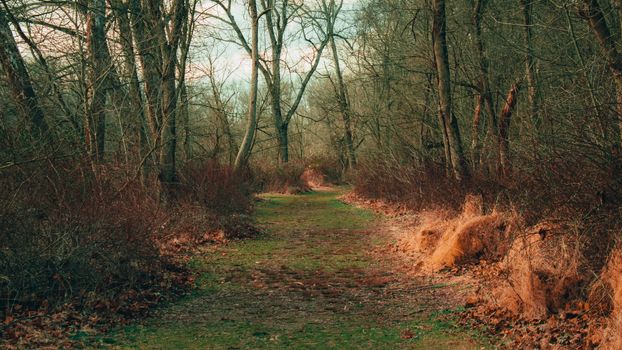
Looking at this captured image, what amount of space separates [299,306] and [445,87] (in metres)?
7.33

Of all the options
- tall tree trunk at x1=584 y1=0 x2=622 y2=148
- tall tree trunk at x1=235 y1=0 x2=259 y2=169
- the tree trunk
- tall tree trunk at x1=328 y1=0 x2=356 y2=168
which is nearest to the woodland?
tall tree trunk at x1=584 y1=0 x2=622 y2=148

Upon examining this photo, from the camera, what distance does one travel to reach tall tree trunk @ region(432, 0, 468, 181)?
13328mm

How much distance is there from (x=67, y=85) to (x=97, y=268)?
4793 mm

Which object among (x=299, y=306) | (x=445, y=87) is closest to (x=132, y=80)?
(x=445, y=87)

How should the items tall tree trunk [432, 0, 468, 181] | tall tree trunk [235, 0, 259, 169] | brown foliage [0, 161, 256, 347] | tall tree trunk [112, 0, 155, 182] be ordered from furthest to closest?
tall tree trunk [235, 0, 259, 169]
tall tree trunk [432, 0, 468, 181]
tall tree trunk [112, 0, 155, 182]
brown foliage [0, 161, 256, 347]

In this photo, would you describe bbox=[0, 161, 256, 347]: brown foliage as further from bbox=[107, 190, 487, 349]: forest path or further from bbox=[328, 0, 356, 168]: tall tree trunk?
bbox=[328, 0, 356, 168]: tall tree trunk

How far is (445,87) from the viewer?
13398 mm

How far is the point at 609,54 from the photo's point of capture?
7.21 m

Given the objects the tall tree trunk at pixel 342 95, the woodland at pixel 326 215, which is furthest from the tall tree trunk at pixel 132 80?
the tall tree trunk at pixel 342 95

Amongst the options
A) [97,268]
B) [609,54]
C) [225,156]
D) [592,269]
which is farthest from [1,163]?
[225,156]

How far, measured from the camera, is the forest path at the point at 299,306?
6266 millimetres

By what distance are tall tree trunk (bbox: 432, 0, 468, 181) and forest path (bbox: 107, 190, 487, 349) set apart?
102 inches

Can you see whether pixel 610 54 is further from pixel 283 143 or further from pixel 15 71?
pixel 283 143

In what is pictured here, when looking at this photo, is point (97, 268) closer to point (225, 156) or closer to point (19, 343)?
point (19, 343)
